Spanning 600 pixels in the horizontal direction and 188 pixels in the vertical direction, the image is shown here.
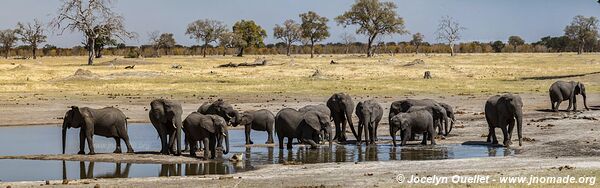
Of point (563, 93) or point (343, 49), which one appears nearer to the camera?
point (563, 93)

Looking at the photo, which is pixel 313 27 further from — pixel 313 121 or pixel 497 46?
pixel 313 121

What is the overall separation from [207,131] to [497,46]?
14842 centimetres

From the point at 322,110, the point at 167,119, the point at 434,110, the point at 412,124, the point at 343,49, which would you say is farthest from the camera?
the point at 343,49

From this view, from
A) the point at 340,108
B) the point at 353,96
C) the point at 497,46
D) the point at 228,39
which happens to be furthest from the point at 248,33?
the point at 340,108

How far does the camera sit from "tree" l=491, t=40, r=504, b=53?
16307cm

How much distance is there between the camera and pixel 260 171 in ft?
68.9

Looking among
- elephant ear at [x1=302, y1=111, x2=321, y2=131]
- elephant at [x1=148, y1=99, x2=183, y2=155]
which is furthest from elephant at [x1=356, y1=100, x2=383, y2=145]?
elephant at [x1=148, y1=99, x2=183, y2=155]

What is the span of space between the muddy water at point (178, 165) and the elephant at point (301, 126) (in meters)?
0.36

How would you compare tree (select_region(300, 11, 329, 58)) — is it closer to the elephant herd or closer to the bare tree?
the bare tree

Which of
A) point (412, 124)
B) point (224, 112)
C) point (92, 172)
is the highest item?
point (224, 112)

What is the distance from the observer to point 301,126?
87.5ft

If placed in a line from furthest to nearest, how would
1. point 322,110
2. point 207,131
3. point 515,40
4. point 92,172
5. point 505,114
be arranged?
point 515,40 → point 322,110 → point 505,114 → point 207,131 → point 92,172

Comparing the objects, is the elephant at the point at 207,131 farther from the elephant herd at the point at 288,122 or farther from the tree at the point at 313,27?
the tree at the point at 313,27

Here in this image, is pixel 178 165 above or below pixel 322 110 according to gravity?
below
